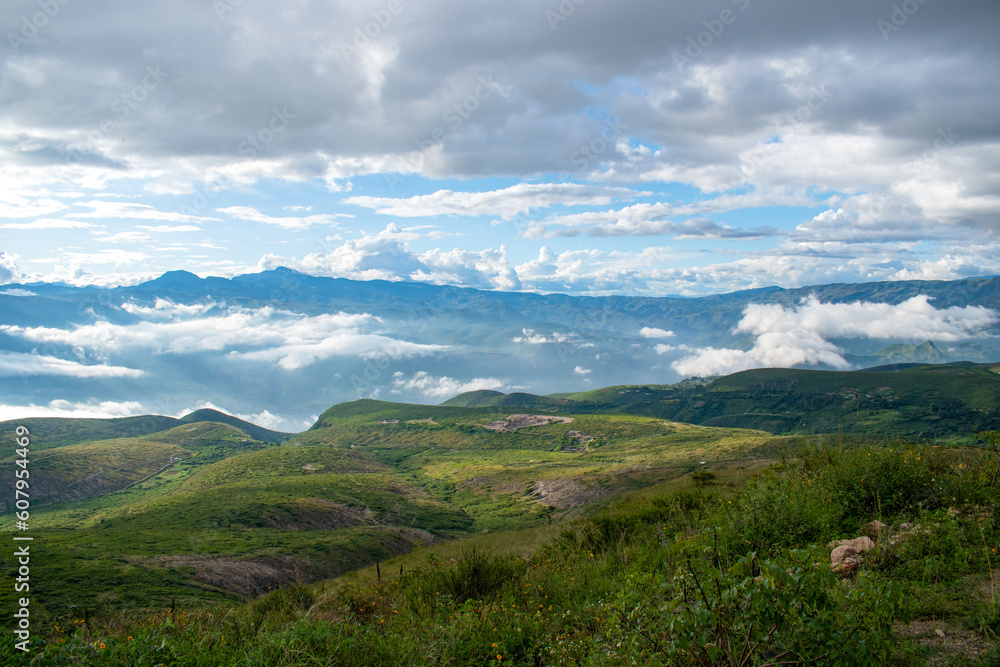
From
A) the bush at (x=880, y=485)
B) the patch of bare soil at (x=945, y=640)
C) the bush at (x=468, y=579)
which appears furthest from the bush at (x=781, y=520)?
the bush at (x=468, y=579)

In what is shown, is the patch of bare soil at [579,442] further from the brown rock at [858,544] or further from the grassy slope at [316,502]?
the brown rock at [858,544]

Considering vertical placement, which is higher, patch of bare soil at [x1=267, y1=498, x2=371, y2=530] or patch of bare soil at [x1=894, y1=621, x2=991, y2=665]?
patch of bare soil at [x1=894, y1=621, x2=991, y2=665]

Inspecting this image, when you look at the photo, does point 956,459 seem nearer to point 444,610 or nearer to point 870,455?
point 870,455

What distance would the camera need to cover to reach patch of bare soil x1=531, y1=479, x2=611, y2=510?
83312 millimetres

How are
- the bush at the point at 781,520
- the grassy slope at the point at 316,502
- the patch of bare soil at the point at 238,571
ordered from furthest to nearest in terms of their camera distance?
the grassy slope at the point at 316,502, the patch of bare soil at the point at 238,571, the bush at the point at 781,520

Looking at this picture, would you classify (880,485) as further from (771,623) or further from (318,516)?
(318,516)

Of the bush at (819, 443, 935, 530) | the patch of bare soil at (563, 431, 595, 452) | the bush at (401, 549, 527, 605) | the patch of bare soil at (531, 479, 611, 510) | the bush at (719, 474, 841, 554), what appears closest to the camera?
the bush at (719, 474, 841, 554)

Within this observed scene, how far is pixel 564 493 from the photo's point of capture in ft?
306

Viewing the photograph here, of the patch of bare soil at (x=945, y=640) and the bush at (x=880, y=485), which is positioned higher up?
the bush at (x=880, y=485)

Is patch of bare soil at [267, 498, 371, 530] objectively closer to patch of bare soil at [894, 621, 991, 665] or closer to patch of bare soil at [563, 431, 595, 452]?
patch of bare soil at [894, 621, 991, 665]

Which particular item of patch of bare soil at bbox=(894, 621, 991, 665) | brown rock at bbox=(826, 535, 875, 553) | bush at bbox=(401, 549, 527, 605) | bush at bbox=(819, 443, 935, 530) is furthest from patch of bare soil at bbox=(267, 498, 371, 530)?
patch of bare soil at bbox=(894, 621, 991, 665)

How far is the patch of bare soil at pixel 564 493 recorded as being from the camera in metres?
83.3

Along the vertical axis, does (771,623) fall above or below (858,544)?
above

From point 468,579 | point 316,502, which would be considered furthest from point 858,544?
point 316,502
